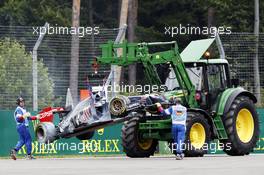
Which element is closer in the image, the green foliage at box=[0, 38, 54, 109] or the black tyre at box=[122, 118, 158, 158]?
the black tyre at box=[122, 118, 158, 158]

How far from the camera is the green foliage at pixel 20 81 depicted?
30.8 metres

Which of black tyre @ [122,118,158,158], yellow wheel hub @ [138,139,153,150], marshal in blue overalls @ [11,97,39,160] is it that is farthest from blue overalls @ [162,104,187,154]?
marshal in blue overalls @ [11,97,39,160]

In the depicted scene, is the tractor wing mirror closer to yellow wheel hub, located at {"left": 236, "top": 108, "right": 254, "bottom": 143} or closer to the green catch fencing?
yellow wheel hub, located at {"left": 236, "top": 108, "right": 254, "bottom": 143}

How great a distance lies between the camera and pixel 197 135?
25.7 metres

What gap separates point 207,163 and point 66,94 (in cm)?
1056

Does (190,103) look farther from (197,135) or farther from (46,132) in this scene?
(46,132)

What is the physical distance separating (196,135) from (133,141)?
1.73 m

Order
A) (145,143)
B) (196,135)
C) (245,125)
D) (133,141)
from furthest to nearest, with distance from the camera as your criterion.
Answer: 1. (245,125)
2. (145,143)
3. (133,141)
4. (196,135)

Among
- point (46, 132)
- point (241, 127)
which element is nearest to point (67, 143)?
point (46, 132)

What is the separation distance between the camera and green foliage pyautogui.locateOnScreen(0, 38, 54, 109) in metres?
30.8

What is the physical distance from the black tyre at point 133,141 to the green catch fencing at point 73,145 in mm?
4045

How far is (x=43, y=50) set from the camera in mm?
31953

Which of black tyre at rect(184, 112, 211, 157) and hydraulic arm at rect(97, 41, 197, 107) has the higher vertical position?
hydraulic arm at rect(97, 41, 197, 107)

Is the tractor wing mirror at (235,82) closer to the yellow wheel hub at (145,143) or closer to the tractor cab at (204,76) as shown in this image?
the tractor cab at (204,76)
